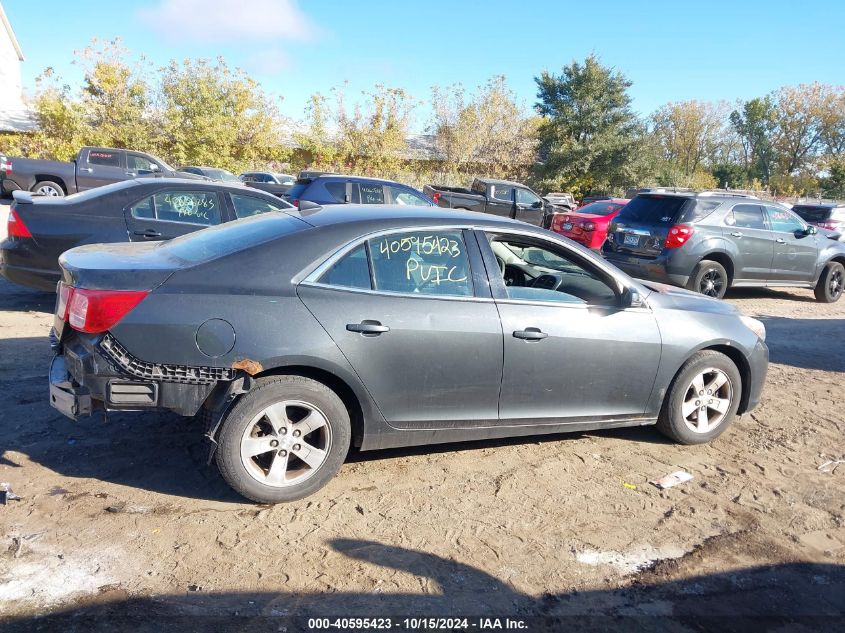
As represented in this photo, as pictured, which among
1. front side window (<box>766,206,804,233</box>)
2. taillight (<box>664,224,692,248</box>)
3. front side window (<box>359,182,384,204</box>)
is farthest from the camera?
front side window (<box>359,182,384,204</box>)

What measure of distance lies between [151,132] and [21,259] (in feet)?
94.5

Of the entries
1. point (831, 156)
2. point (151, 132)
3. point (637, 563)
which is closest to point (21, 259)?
point (637, 563)

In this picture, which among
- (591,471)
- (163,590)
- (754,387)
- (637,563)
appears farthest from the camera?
(754,387)

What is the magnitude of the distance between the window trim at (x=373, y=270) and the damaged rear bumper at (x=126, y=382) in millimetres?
702

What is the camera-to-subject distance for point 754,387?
4.95 m

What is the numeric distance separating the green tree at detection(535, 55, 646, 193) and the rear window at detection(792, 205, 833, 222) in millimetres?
19560

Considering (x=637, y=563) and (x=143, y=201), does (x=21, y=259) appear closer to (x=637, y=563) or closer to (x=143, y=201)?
(x=143, y=201)

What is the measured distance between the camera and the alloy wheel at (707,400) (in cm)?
476

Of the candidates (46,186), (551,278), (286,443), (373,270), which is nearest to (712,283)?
(551,278)

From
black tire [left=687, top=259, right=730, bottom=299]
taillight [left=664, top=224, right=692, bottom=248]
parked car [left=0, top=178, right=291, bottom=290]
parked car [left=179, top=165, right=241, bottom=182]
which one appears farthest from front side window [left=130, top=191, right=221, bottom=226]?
parked car [left=179, top=165, right=241, bottom=182]

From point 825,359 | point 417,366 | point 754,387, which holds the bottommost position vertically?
point 825,359

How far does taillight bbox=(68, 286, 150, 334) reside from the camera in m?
3.40

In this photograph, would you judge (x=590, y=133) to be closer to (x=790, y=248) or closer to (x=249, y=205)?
(x=790, y=248)

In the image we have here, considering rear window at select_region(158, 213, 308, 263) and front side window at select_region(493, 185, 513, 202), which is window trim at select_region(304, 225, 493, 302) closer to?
rear window at select_region(158, 213, 308, 263)
